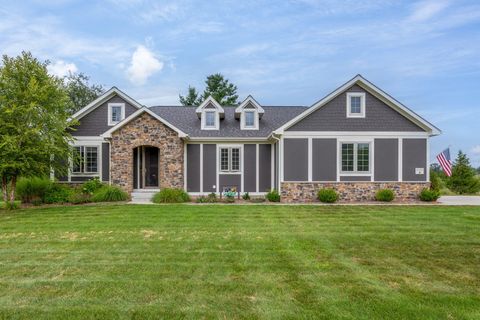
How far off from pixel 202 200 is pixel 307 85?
11714 mm

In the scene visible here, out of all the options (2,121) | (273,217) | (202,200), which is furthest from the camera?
(202,200)

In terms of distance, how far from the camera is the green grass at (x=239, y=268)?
4.13 meters

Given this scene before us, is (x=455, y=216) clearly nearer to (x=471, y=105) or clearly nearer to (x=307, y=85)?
(x=471, y=105)

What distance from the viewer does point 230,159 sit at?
17.4 meters

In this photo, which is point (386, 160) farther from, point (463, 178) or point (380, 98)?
point (463, 178)

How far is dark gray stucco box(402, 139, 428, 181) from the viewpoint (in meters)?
15.6

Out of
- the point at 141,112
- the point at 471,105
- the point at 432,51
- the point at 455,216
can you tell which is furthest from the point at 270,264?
the point at 471,105

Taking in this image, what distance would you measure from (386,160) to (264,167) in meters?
6.11

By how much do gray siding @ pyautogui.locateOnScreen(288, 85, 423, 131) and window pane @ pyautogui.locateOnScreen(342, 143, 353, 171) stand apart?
0.83 meters

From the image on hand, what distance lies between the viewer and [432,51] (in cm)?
1593

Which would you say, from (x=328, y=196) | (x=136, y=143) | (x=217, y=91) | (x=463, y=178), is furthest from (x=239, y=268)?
(x=217, y=91)

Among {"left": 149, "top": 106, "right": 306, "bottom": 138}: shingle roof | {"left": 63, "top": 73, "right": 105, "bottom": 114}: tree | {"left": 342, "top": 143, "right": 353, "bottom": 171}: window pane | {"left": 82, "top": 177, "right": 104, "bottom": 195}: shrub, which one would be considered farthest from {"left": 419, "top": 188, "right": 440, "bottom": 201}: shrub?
{"left": 63, "top": 73, "right": 105, "bottom": 114}: tree

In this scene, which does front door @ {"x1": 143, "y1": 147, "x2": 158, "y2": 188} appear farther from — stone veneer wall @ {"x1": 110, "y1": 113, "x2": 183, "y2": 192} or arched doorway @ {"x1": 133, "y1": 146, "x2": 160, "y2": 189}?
stone veneer wall @ {"x1": 110, "y1": 113, "x2": 183, "y2": 192}

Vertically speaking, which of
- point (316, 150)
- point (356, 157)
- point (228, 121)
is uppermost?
point (228, 121)
